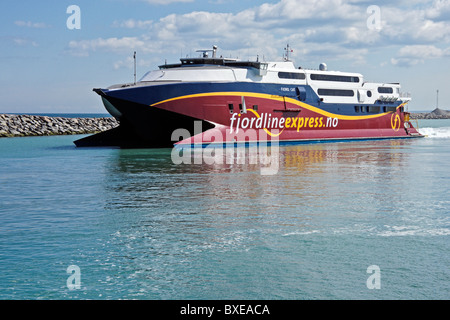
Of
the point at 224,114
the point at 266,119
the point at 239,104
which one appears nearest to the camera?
the point at 224,114

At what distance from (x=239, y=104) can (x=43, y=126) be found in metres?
40.4

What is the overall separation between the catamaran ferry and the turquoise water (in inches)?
508

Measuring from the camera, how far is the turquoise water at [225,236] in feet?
30.3

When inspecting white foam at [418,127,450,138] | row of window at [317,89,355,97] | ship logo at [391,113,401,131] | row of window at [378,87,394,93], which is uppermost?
row of window at [378,87,394,93]

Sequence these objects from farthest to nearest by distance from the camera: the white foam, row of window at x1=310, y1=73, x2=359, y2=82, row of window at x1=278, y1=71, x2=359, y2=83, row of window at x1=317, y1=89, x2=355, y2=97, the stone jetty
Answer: the white foam < the stone jetty < row of window at x1=317, y1=89, x2=355, y2=97 < row of window at x1=310, y1=73, x2=359, y2=82 < row of window at x1=278, y1=71, x2=359, y2=83

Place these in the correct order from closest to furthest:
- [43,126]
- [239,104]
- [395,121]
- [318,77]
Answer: [239,104] → [318,77] → [395,121] → [43,126]

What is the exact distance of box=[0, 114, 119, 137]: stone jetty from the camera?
66625 mm

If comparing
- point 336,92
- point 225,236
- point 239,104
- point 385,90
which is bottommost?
point 225,236

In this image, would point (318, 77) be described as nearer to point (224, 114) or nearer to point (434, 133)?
point (224, 114)

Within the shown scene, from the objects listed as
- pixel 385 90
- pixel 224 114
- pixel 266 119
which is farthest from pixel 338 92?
pixel 224 114

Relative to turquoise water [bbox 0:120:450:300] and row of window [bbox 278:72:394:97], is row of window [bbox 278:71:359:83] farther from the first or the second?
turquoise water [bbox 0:120:450:300]

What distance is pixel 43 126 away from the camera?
71500 mm

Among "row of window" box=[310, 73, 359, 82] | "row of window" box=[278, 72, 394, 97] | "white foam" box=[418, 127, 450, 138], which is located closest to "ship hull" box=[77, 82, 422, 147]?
"row of window" box=[278, 72, 394, 97]
